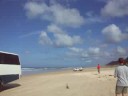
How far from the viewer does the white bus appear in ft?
68.0

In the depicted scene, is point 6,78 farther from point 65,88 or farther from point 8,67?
point 65,88

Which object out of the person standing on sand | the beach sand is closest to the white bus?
the beach sand

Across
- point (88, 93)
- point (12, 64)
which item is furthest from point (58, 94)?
point (12, 64)

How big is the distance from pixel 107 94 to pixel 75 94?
1.74m

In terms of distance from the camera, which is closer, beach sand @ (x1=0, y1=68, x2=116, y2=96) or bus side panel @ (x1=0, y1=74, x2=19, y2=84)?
beach sand @ (x1=0, y1=68, x2=116, y2=96)

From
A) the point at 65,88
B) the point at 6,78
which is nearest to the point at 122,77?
the point at 65,88

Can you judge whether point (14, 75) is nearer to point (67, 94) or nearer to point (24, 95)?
point (24, 95)

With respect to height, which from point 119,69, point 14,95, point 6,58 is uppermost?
point 6,58

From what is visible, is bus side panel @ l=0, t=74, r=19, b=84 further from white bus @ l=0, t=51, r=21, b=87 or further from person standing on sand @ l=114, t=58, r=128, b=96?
person standing on sand @ l=114, t=58, r=128, b=96

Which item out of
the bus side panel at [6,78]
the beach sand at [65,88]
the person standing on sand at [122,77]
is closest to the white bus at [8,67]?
the bus side panel at [6,78]

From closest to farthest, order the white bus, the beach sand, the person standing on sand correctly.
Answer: the person standing on sand → the beach sand → the white bus

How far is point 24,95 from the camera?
17156 millimetres

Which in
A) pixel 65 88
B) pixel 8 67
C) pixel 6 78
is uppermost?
pixel 8 67

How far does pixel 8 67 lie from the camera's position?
21.7 metres
